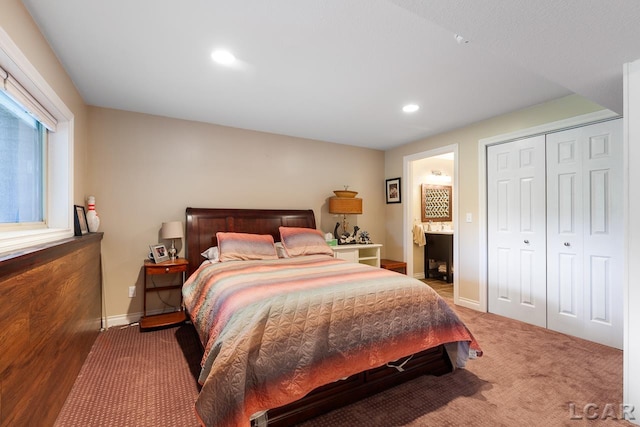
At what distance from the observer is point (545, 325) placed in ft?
10.3

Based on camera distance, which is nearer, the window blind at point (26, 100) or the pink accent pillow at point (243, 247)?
the window blind at point (26, 100)

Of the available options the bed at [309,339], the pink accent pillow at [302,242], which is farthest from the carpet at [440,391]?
the pink accent pillow at [302,242]

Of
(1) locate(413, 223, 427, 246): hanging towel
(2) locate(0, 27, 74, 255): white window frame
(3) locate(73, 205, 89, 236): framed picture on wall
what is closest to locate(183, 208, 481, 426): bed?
(3) locate(73, 205, 89, 236): framed picture on wall

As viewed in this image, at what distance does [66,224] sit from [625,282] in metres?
3.95

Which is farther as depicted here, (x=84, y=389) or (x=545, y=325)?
(x=545, y=325)

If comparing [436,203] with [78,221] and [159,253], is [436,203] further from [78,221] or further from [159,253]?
[78,221]

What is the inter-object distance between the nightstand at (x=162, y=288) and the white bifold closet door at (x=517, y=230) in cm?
366

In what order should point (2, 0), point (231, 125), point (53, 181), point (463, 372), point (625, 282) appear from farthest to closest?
point (231, 125) → point (53, 181) → point (463, 372) → point (625, 282) → point (2, 0)

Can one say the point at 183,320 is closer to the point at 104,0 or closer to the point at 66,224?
the point at 66,224

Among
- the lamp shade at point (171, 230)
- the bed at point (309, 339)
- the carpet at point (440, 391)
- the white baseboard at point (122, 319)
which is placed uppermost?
the lamp shade at point (171, 230)

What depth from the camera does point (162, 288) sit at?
3.30 metres

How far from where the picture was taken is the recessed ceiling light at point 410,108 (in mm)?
3201

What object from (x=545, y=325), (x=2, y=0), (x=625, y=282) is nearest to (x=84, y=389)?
(x=2, y=0)

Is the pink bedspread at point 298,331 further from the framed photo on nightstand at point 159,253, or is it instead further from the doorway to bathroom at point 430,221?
the doorway to bathroom at point 430,221
